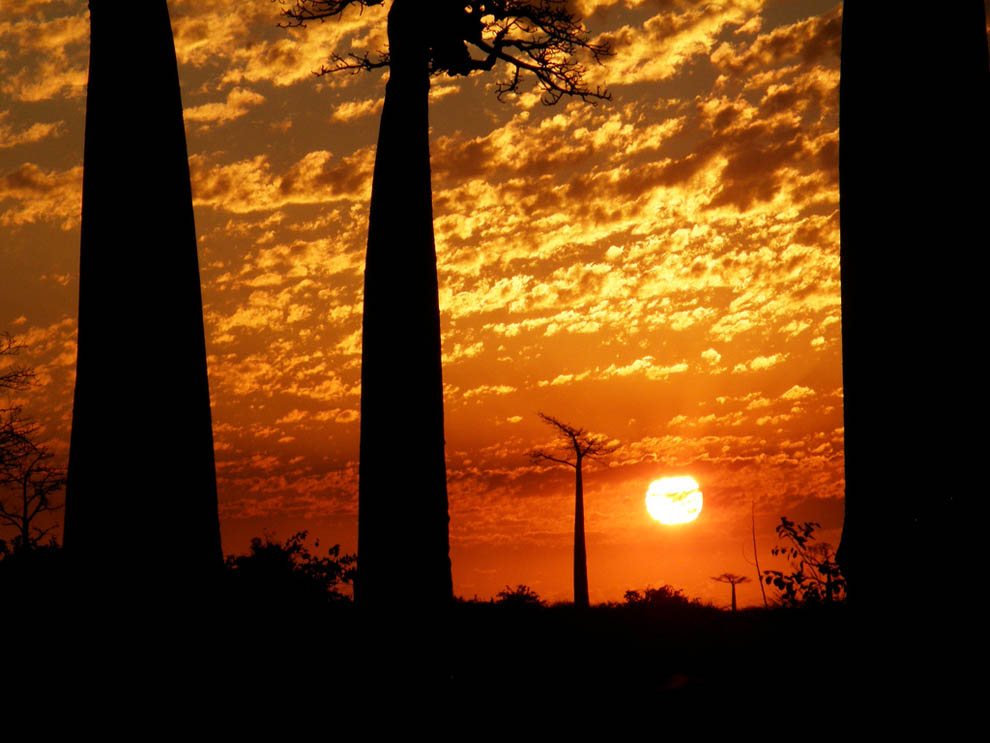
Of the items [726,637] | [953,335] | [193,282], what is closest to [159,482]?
[193,282]

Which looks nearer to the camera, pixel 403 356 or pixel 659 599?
pixel 403 356

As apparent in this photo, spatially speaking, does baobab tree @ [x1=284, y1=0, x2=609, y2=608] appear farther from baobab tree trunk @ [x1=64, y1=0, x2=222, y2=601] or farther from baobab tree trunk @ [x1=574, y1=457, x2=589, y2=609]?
baobab tree trunk @ [x1=574, y1=457, x2=589, y2=609]

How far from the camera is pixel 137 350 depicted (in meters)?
5.41

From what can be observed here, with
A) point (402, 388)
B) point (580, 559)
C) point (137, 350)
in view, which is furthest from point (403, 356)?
point (580, 559)

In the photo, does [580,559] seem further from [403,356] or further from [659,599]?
[403,356]

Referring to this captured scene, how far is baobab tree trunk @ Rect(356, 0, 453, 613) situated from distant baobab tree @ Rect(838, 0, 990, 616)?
487 cm

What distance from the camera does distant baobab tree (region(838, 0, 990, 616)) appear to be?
12.5 feet

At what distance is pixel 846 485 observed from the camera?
14.3 feet

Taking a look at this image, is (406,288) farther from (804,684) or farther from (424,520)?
(804,684)

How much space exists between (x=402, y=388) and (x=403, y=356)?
294 millimetres

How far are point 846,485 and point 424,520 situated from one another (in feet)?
15.8

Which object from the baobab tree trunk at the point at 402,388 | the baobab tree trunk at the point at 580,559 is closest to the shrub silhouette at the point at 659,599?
the baobab tree trunk at the point at 580,559

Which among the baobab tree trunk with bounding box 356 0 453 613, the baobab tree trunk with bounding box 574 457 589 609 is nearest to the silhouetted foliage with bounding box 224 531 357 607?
the baobab tree trunk with bounding box 356 0 453 613

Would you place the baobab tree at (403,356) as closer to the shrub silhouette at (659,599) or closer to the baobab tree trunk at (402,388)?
the baobab tree trunk at (402,388)
